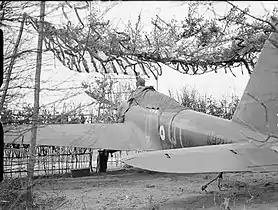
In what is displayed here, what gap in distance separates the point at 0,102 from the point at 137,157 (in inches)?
95.0

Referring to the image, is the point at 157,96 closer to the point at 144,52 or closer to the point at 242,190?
the point at 144,52

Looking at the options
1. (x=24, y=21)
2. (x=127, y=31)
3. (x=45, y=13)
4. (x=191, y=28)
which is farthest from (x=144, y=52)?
(x=45, y=13)

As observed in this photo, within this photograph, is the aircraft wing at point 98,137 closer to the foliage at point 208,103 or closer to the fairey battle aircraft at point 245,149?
the fairey battle aircraft at point 245,149

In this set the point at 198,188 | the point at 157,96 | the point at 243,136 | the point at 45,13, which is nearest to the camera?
the point at 45,13

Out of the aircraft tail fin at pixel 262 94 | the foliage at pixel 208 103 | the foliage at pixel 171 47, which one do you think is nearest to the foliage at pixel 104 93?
the foliage at pixel 171 47

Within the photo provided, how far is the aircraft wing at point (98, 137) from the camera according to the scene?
979 cm

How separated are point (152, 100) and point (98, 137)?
183cm

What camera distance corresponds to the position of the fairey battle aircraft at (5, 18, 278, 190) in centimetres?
557

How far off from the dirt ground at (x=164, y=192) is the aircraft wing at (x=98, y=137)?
863 millimetres

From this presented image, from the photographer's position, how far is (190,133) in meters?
8.52

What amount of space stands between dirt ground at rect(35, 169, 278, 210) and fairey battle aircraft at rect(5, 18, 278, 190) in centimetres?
62

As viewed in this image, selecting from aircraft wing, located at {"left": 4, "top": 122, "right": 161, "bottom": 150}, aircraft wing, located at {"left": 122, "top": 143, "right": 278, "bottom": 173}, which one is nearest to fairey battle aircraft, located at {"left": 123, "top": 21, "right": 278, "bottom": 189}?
aircraft wing, located at {"left": 122, "top": 143, "right": 278, "bottom": 173}

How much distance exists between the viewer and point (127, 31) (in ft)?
25.9

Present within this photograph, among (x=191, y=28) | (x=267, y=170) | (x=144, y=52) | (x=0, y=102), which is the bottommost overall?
(x=267, y=170)
